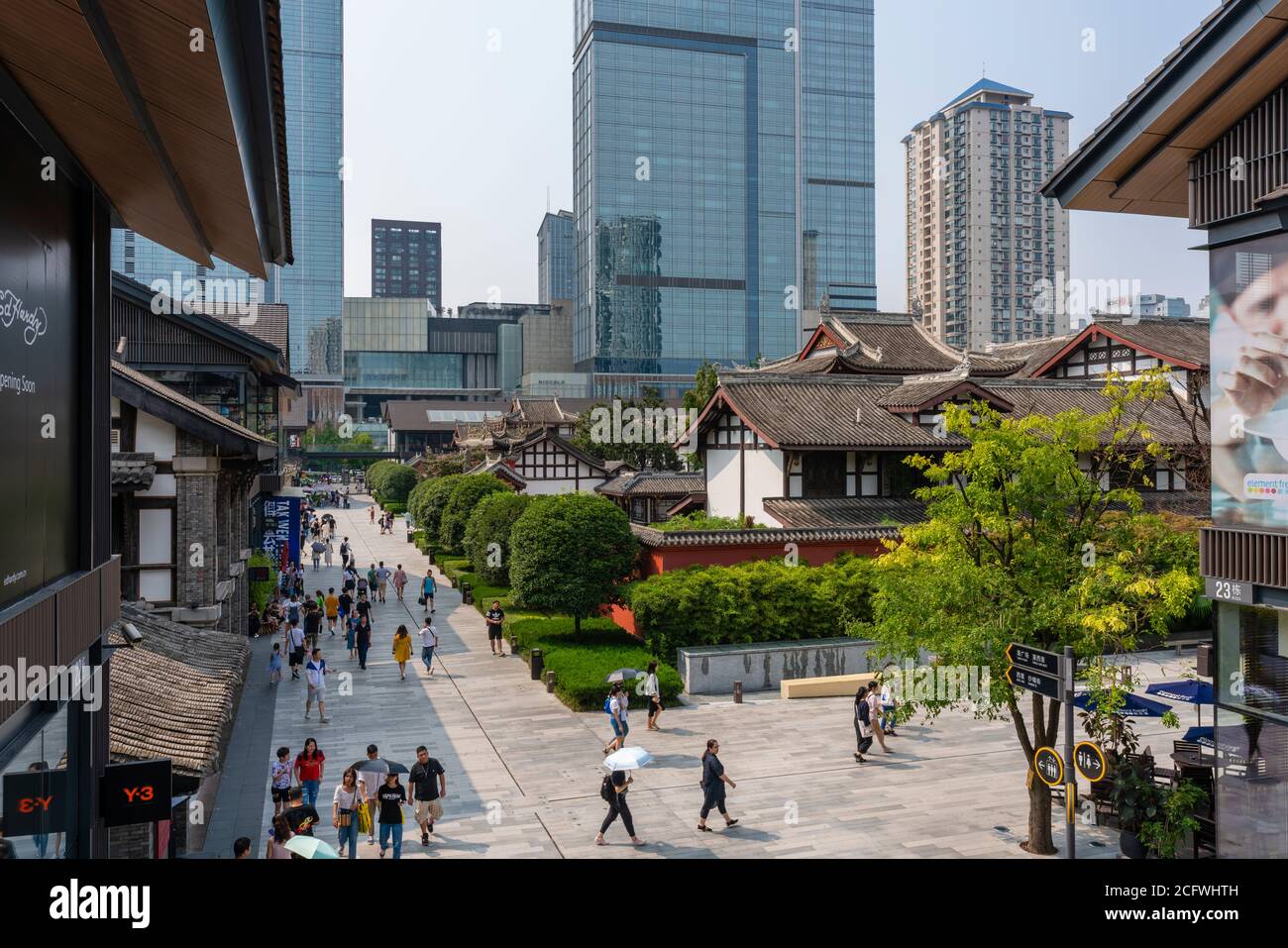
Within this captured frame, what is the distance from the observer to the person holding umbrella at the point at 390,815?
44.4 ft

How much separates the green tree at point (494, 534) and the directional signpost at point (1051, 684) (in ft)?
75.9

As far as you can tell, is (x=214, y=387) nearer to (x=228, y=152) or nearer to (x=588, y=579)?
(x=588, y=579)

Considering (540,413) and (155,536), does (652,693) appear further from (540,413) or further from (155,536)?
(540,413)

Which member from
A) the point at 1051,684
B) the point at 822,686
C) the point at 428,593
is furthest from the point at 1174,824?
the point at 428,593

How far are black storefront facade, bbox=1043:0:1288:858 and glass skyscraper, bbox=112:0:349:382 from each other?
16515cm

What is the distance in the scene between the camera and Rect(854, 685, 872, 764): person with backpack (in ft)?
61.5

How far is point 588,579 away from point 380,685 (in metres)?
6.02

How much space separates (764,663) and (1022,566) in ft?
38.3

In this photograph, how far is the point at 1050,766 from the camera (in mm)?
12125

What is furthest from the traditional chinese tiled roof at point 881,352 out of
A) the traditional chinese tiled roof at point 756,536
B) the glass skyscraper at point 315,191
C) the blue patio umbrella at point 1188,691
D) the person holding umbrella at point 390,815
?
the glass skyscraper at point 315,191

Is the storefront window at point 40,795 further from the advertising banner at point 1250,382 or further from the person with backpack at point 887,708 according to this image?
the person with backpack at point 887,708
